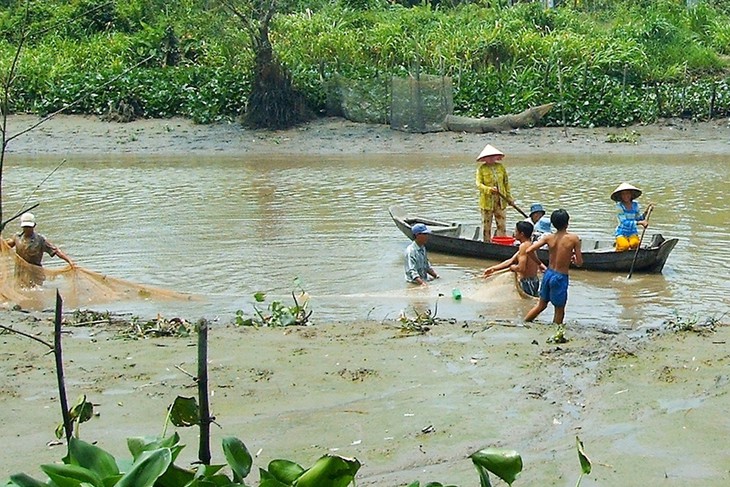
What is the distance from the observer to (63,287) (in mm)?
9836

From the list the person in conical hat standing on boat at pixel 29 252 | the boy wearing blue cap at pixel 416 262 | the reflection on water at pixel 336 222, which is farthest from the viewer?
the boy wearing blue cap at pixel 416 262

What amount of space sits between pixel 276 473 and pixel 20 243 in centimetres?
792

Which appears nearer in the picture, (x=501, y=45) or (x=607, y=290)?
(x=607, y=290)

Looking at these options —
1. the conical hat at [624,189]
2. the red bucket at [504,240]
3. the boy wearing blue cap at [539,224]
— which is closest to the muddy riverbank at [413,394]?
the boy wearing blue cap at [539,224]

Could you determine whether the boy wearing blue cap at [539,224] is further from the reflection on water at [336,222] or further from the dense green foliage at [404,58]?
the dense green foliage at [404,58]

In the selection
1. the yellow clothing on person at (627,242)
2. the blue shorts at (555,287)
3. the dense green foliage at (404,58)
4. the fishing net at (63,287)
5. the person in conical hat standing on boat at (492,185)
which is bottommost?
the fishing net at (63,287)

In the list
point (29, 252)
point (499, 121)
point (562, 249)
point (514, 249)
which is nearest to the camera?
point (562, 249)

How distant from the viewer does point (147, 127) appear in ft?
85.3

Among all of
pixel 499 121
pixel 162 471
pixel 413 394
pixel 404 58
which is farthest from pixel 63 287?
pixel 404 58

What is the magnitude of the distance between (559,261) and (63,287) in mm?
4772

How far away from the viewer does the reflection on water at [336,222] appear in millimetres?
10211

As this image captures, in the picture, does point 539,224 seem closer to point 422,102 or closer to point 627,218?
point 627,218

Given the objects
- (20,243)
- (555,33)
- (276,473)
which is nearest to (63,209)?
(20,243)

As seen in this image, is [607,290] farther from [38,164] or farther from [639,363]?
[38,164]
